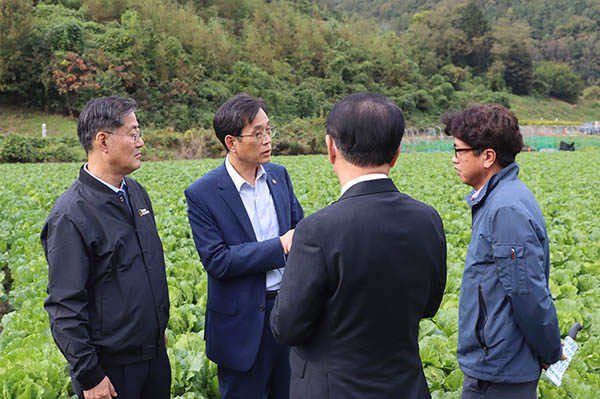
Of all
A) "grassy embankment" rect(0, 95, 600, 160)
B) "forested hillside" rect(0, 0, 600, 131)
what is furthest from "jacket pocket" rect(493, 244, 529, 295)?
"forested hillside" rect(0, 0, 600, 131)

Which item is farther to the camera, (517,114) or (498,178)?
(517,114)

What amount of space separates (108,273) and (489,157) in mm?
1813

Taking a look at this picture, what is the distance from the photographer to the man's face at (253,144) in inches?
95.4

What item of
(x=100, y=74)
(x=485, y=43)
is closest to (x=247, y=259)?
(x=100, y=74)

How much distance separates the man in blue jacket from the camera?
194cm

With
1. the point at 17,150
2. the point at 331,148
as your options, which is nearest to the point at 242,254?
the point at 331,148

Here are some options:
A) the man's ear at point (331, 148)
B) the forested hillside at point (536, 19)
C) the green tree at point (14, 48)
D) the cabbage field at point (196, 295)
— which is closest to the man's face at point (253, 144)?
the man's ear at point (331, 148)

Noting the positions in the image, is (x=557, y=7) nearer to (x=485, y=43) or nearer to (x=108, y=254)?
(x=485, y=43)

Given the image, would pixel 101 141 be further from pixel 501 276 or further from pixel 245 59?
pixel 245 59

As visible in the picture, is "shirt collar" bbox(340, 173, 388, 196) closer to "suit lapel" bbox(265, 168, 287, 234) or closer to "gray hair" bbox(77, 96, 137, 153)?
"suit lapel" bbox(265, 168, 287, 234)

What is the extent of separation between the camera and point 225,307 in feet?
7.70

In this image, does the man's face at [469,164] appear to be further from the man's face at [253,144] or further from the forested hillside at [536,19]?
the forested hillside at [536,19]

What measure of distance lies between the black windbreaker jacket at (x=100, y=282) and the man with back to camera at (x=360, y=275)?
0.87m

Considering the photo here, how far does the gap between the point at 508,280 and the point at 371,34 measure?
3012 inches
